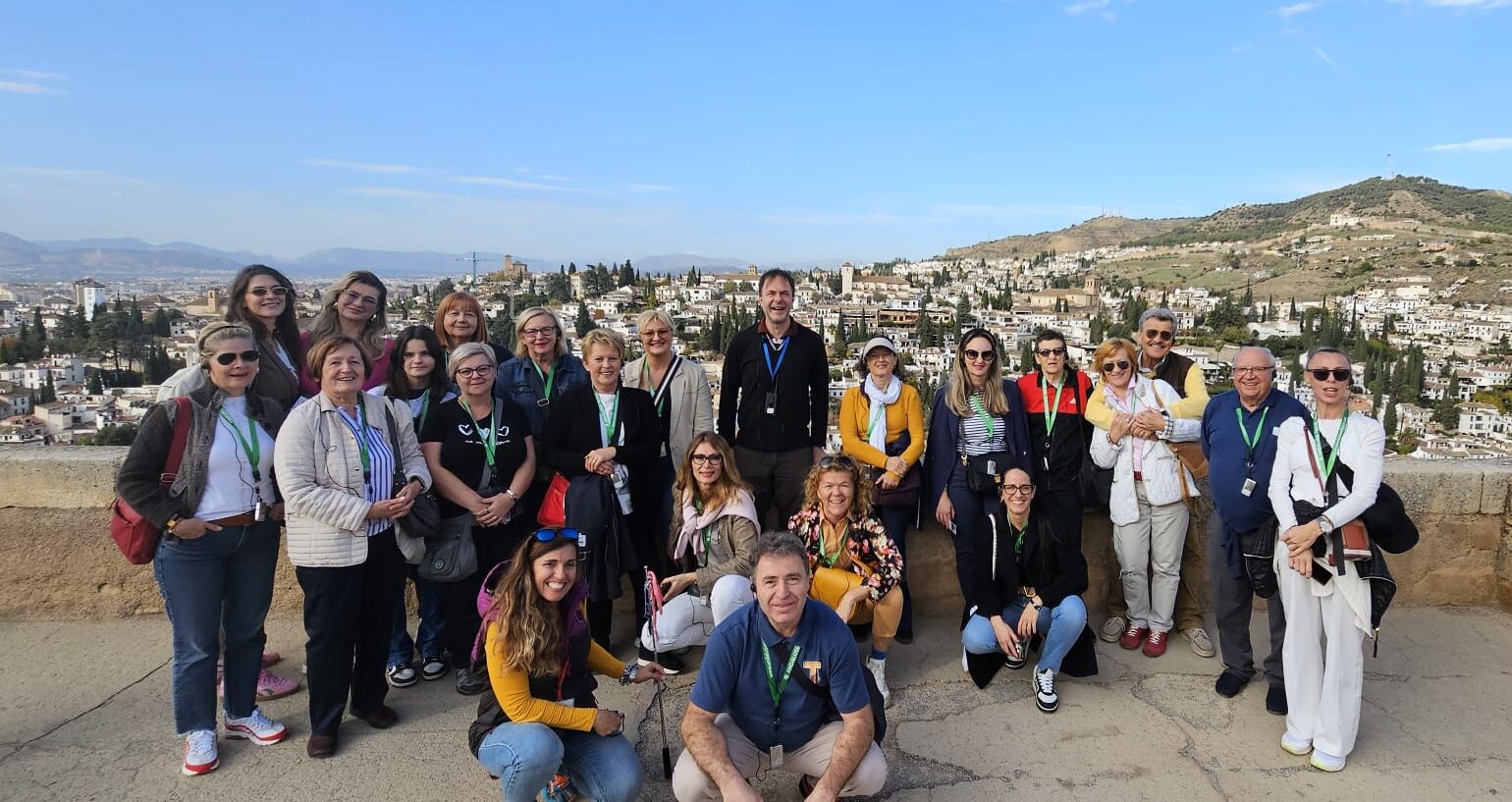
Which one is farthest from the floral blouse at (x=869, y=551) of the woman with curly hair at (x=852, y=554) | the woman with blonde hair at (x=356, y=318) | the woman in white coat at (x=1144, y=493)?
the woman with blonde hair at (x=356, y=318)

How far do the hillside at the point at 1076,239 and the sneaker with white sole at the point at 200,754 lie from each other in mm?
177383

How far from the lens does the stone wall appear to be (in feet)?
11.5

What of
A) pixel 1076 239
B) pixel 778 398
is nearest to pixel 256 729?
pixel 778 398

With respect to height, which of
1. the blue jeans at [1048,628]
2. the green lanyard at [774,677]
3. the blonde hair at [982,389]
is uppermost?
the blonde hair at [982,389]

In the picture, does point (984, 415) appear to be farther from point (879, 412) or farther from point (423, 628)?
point (423, 628)

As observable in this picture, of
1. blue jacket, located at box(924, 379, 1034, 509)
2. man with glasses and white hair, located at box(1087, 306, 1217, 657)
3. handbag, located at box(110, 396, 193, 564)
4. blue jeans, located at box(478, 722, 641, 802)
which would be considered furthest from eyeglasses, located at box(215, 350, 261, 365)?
man with glasses and white hair, located at box(1087, 306, 1217, 657)

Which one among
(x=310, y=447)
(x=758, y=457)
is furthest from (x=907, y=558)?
(x=310, y=447)

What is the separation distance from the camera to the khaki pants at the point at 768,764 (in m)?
2.14

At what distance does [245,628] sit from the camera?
2.62 meters

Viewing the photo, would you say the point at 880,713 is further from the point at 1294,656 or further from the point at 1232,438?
the point at 1232,438

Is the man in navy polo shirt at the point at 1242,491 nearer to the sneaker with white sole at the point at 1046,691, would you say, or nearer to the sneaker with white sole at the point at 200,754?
the sneaker with white sole at the point at 1046,691

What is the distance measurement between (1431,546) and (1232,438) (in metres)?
1.75

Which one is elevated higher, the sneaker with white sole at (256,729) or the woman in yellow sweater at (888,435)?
the woman in yellow sweater at (888,435)

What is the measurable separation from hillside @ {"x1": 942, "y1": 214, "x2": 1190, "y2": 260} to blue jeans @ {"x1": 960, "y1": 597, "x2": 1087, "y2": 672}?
578ft
